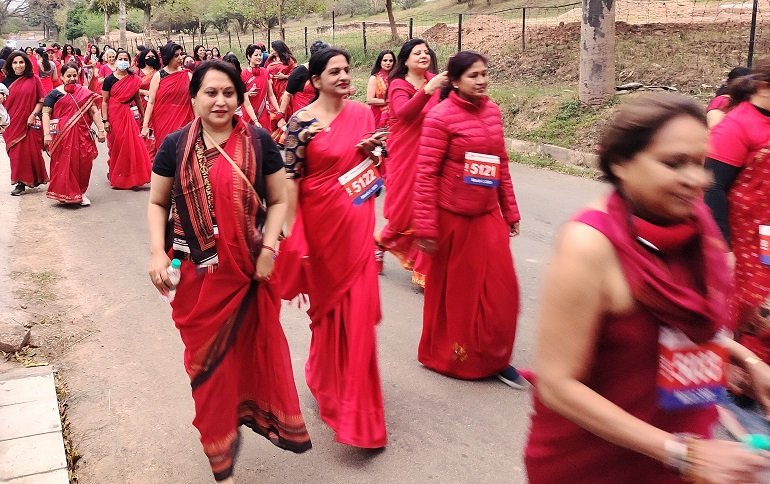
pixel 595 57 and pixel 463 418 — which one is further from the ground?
pixel 595 57

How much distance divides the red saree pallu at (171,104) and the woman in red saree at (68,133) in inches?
27.7

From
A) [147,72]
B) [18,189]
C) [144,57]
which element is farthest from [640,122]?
[18,189]

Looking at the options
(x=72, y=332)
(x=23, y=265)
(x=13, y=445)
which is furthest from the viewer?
(x=23, y=265)

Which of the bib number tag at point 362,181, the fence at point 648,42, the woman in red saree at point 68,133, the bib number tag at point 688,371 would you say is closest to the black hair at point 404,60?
the bib number tag at point 362,181

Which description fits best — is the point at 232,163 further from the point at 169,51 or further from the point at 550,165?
the point at 550,165

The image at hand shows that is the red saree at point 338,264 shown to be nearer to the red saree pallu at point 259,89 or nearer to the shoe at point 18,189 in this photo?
the shoe at point 18,189

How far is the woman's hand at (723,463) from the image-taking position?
4.85ft

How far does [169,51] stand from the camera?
363 inches

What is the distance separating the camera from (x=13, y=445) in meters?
3.60

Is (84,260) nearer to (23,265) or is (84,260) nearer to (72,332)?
(23,265)

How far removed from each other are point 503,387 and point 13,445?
98.7 inches

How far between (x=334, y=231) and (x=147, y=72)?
783cm

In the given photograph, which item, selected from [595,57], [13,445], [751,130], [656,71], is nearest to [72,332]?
[13,445]

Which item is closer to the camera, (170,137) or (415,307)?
(170,137)
